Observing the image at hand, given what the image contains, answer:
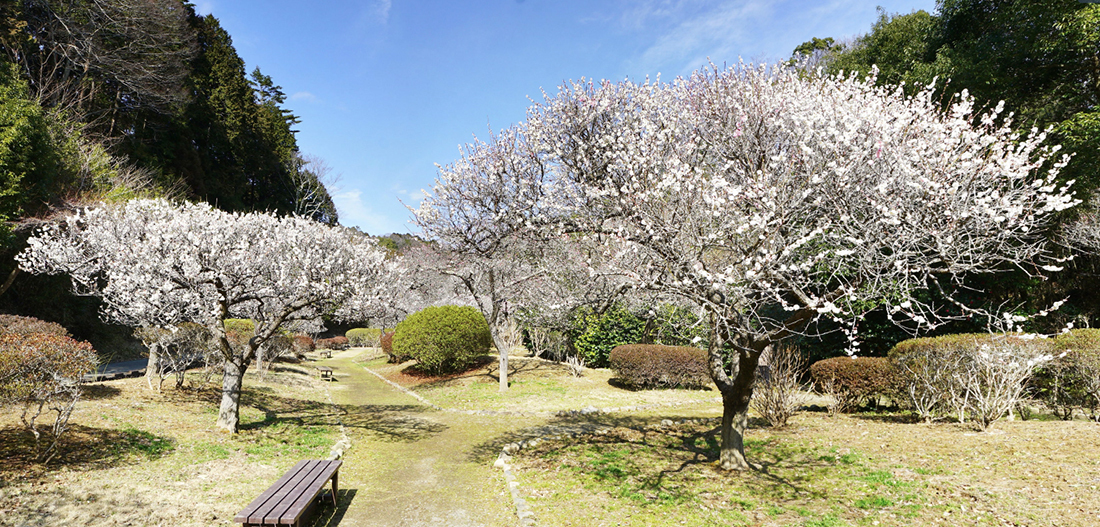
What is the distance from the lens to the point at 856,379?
947cm

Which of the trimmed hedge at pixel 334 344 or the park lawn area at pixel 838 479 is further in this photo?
the trimmed hedge at pixel 334 344

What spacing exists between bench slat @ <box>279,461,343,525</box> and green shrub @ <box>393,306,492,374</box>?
36.7 ft

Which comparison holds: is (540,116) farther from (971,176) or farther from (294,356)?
(294,356)

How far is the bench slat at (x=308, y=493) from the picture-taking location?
4.20 meters

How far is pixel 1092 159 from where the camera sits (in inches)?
416

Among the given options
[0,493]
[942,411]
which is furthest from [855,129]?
[0,493]

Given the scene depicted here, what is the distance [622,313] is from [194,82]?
109 feet

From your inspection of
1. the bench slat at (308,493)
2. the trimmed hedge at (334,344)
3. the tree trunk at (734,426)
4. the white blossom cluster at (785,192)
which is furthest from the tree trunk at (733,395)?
the trimmed hedge at (334,344)

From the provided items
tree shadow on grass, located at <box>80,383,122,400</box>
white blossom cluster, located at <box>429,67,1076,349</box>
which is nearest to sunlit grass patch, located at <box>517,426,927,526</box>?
white blossom cluster, located at <box>429,67,1076,349</box>

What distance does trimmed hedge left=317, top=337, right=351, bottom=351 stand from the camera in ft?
113

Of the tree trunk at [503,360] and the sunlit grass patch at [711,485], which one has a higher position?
the tree trunk at [503,360]

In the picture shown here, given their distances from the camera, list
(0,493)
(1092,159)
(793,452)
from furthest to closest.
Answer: (1092,159), (793,452), (0,493)

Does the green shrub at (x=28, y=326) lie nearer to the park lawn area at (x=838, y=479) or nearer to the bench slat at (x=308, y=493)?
the bench slat at (x=308, y=493)

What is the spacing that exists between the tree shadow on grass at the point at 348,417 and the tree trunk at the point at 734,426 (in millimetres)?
5661
